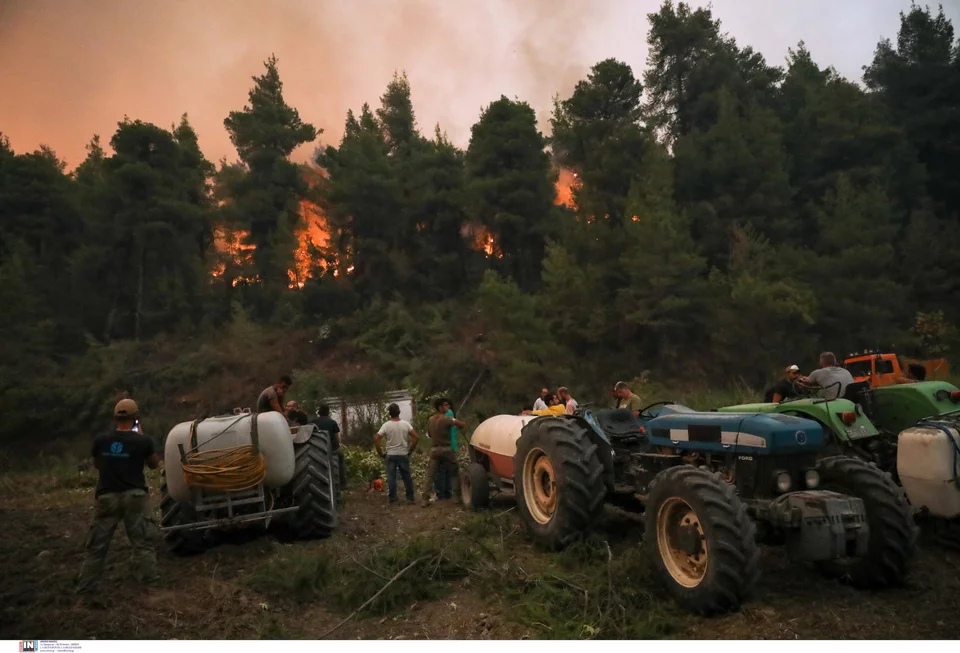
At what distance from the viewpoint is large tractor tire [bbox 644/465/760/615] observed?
3.84 meters

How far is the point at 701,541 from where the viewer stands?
4164 mm

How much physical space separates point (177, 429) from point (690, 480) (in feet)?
13.1

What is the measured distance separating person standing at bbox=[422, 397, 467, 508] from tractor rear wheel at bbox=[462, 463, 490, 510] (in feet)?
2.32

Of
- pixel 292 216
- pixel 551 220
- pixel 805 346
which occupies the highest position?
pixel 292 216

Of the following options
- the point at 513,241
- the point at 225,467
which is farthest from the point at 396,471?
the point at 513,241

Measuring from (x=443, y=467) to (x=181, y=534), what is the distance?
329 centimetres

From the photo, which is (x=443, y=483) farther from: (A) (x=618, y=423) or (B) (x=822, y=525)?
(B) (x=822, y=525)

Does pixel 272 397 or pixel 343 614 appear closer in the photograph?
pixel 343 614

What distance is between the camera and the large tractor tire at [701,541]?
3836mm

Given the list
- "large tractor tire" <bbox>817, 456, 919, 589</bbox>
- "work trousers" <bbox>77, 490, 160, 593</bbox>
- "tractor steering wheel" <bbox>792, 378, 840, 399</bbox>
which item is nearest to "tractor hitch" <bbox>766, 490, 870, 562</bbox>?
"large tractor tire" <bbox>817, 456, 919, 589</bbox>

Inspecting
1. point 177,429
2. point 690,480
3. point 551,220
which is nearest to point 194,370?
point 551,220

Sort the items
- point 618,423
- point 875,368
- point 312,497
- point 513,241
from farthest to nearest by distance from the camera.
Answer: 1. point 513,241
2. point 875,368
3. point 618,423
4. point 312,497

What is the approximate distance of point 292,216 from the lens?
25.6 meters

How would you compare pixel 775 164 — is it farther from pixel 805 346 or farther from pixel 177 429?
pixel 177 429
